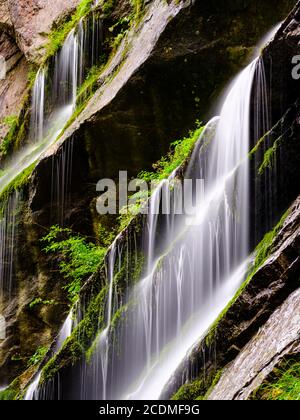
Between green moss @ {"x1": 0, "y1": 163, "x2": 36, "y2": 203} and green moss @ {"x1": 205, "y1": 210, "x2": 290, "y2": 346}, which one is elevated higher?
green moss @ {"x1": 0, "y1": 163, "x2": 36, "y2": 203}

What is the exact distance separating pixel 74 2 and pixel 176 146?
7.91 meters

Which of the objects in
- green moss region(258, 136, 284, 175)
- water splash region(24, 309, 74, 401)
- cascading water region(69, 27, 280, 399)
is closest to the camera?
green moss region(258, 136, 284, 175)

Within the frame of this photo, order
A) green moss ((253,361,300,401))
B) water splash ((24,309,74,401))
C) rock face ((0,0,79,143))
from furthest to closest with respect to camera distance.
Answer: rock face ((0,0,79,143))
water splash ((24,309,74,401))
green moss ((253,361,300,401))

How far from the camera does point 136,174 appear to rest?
10594mm

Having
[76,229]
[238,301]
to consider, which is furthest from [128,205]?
[238,301]

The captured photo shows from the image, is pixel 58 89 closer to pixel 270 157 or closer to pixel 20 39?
pixel 20 39

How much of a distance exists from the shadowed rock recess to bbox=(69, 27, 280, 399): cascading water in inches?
6.1

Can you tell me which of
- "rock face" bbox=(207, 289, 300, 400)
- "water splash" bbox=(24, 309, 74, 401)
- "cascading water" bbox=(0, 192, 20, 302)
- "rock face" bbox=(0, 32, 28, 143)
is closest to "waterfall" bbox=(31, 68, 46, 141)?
"cascading water" bbox=(0, 192, 20, 302)

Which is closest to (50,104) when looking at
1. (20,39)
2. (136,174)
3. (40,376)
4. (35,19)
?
(136,174)

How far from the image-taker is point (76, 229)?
445 inches

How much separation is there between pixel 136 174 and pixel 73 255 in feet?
6.27

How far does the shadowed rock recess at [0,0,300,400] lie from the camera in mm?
4645

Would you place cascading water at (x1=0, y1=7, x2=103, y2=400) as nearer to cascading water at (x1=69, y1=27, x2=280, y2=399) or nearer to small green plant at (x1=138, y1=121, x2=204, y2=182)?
small green plant at (x1=138, y1=121, x2=204, y2=182)

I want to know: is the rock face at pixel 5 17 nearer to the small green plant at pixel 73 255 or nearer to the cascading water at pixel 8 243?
the cascading water at pixel 8 243
